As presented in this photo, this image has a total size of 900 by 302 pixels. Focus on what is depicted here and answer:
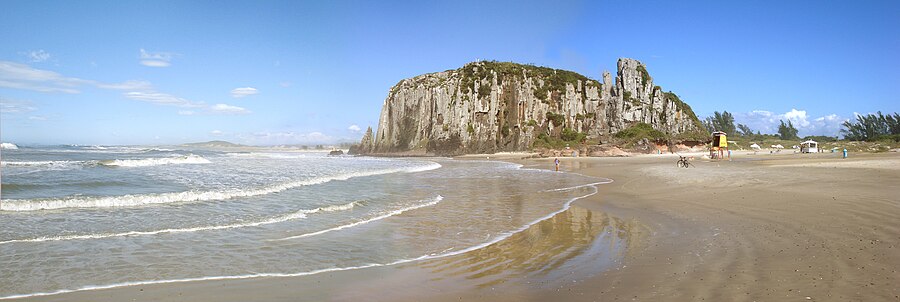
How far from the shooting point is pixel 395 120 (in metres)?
84.4

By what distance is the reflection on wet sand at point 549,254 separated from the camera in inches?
270

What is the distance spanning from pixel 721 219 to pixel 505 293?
7.32 metres

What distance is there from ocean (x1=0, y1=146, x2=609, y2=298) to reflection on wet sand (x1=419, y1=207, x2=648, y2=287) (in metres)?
0.57

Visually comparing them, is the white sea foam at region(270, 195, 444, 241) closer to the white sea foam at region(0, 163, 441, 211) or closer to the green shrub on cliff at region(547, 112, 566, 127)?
the white sea foam at region(0, 163, 441, 211)

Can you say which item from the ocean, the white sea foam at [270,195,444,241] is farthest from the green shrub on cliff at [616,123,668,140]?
the white sea foam at [270,195,444,241]

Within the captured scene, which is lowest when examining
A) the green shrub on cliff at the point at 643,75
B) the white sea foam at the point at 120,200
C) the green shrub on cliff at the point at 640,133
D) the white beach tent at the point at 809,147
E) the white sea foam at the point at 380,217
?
the white sea foam at the point at 380,217

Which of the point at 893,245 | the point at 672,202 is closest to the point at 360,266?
the point at 893,245

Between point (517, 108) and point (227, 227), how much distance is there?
2675 inches

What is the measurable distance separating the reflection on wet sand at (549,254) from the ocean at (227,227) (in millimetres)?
575

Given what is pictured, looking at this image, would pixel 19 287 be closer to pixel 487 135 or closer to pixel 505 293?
pixel 505 293

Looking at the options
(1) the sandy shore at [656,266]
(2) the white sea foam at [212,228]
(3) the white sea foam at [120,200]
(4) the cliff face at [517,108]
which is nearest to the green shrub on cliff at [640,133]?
(4) the cliff face at [517,108]

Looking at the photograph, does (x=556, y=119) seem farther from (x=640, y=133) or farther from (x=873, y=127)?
(x=873, y=127)

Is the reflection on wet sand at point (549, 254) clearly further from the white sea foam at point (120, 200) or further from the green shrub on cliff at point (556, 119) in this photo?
the green shrub on cliff at point (556, 119)

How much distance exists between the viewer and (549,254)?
26.7 feet
